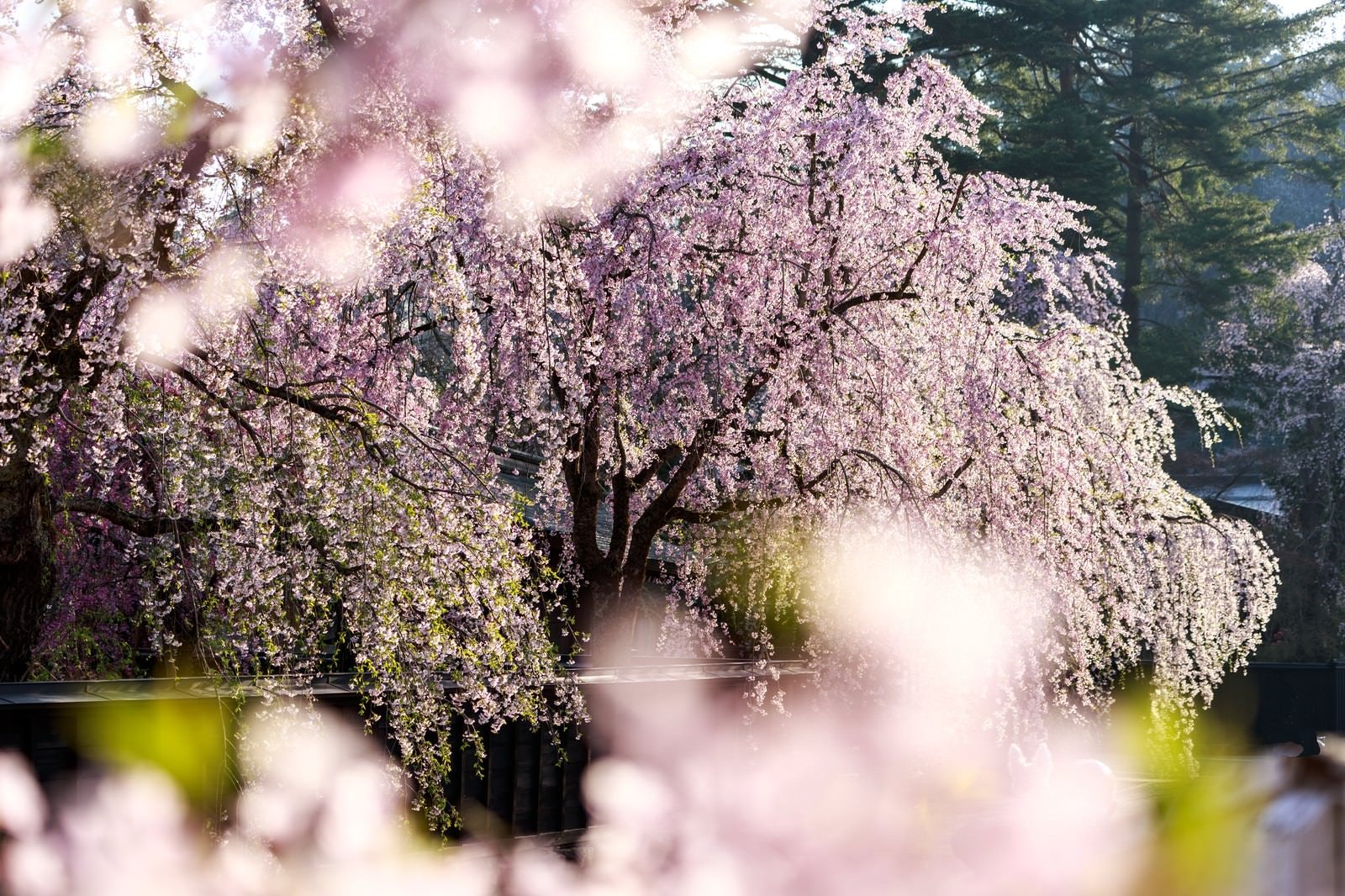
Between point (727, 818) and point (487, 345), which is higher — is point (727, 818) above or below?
below

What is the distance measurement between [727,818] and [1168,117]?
919 inches

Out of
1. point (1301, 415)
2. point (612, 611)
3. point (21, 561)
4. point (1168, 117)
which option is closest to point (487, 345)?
point (21, 561)

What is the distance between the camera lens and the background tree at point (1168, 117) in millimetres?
24906

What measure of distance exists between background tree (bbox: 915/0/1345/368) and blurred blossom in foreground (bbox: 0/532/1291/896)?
14.9 m

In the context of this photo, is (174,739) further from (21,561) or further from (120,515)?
(120,515)

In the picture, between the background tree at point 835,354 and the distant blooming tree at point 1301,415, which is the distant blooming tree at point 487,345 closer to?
the background tree at point 835,354

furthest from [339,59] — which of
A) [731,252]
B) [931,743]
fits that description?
[931,743]

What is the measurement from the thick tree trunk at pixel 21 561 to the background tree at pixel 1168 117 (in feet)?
65.9

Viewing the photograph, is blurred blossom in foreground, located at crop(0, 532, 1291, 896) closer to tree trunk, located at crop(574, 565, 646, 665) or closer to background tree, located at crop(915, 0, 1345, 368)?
tree trunk, located at crop(574, 565, 646, 665)

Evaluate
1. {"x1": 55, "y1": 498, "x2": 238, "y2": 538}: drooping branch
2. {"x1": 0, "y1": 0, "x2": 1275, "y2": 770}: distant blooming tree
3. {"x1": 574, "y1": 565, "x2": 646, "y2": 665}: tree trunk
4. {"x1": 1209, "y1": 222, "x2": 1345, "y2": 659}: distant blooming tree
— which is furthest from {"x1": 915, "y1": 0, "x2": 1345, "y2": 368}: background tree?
{"x1": 55, "y1": 498, "x2": 238, "y2": 538}: drooping branch

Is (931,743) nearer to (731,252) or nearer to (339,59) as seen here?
(731,252)

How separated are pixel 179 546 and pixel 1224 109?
84.7ft

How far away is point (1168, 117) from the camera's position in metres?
27.4

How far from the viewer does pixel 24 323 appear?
19.3 ft
